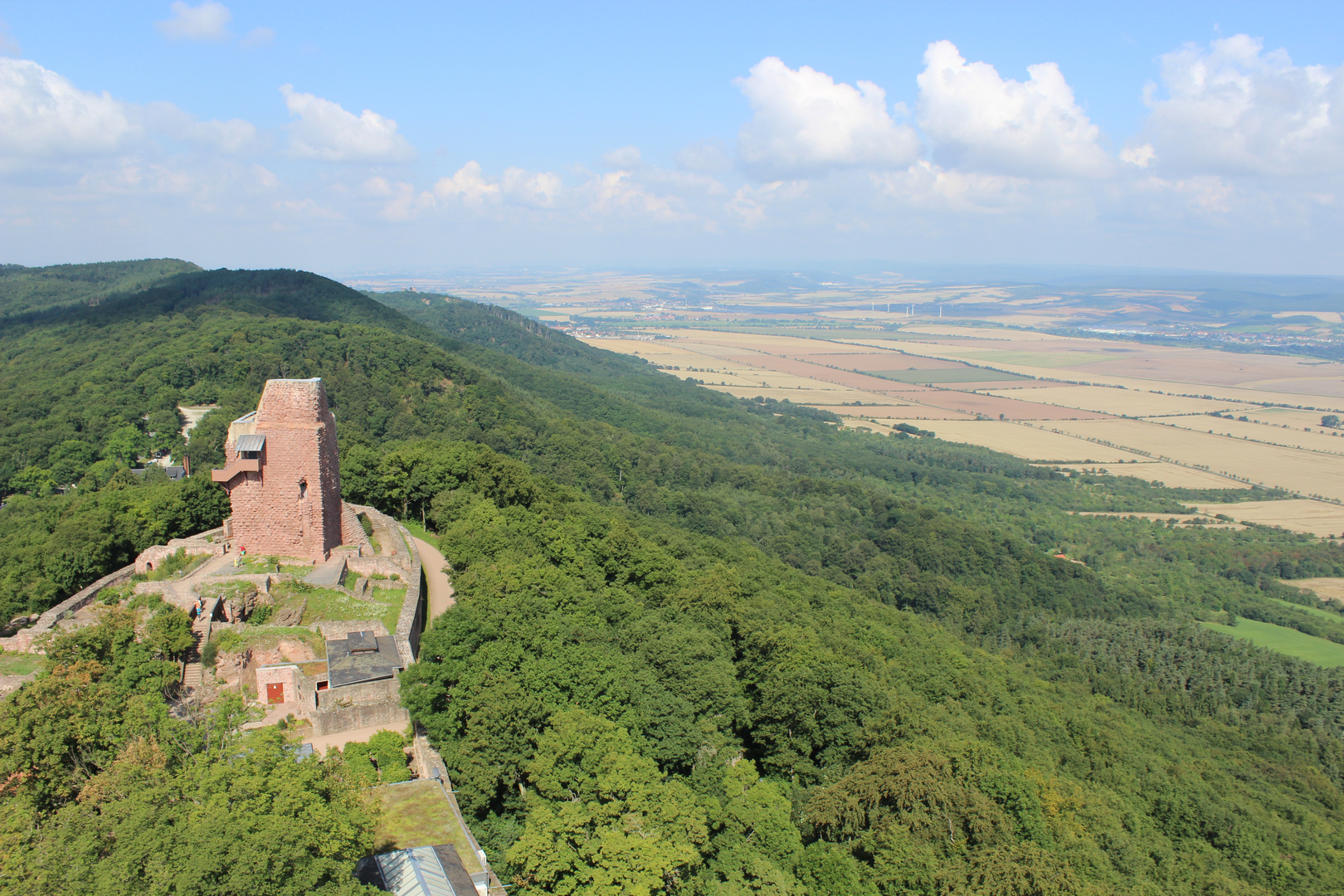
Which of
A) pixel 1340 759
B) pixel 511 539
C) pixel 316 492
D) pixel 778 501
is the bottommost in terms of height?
pixel 1340 759

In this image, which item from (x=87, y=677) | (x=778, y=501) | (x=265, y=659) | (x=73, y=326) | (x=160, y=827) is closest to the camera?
(x=160, y=827)

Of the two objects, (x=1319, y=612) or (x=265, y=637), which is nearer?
(x=265, y=637)

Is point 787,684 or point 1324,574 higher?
point 787,684

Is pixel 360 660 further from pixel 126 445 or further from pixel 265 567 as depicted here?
pixel 126 445

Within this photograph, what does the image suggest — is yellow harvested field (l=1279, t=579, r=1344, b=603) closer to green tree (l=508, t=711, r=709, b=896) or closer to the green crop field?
the green crop field

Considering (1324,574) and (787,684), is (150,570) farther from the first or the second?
(1324,574)

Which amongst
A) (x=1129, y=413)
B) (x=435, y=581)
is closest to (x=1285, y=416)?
(x=1129, y=413)

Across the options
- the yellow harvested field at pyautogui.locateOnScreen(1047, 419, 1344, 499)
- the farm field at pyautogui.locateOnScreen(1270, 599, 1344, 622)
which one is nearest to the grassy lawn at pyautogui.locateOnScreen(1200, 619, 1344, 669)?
the farm field at pyautogui.locateOnScreen(1270, 599, 1344, 622)

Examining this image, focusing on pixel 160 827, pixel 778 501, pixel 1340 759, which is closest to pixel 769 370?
pixel 778 501
